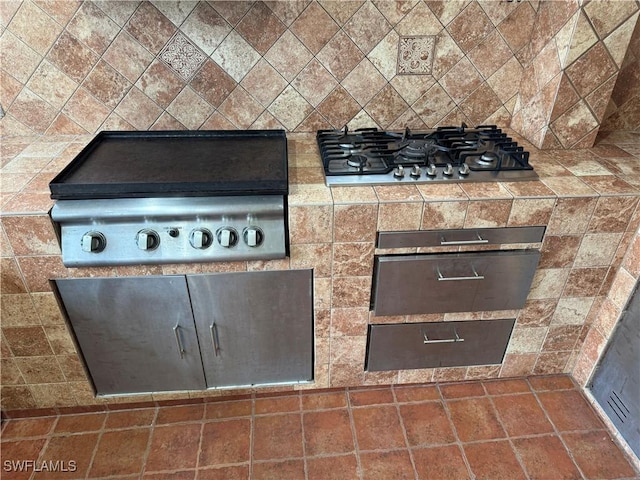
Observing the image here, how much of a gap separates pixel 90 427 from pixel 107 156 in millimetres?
1074

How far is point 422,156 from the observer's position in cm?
160

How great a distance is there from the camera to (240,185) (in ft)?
4.50

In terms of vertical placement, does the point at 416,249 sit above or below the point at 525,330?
above

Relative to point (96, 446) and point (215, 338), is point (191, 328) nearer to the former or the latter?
point (215, 338)

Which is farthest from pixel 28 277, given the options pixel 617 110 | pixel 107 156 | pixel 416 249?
pixel 617 110

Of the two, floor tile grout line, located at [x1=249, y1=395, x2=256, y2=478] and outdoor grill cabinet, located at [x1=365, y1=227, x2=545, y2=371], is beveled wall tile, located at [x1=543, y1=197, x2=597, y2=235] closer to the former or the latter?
outdoor grill cabinet, located at [x1=365, y1=227, x2=545, y2=371]

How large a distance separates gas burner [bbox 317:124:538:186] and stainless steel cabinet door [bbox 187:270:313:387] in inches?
16.3

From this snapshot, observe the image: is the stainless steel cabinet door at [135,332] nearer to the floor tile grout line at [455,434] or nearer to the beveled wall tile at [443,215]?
the beveled wall tile at [443,215]

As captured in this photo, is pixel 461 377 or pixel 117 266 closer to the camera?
pixel 117 266

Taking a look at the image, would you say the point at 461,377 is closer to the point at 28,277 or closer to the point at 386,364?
the point at 386,364

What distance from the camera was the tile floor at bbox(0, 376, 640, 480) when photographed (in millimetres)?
1579

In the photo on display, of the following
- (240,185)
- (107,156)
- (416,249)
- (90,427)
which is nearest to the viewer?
(240,185)

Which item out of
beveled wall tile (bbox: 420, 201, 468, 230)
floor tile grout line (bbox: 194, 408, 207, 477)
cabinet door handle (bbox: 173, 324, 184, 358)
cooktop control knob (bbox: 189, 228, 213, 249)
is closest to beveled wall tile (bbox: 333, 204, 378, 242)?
beveled wall tile (bbox: 420, 201, 468, 230)

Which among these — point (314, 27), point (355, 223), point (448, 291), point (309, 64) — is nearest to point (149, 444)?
point (355, 223)
